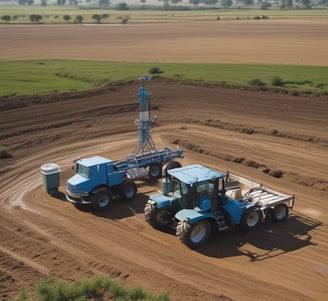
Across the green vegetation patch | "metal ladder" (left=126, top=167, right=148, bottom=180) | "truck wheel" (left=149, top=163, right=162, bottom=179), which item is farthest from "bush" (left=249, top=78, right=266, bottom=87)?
the green vegetation patch

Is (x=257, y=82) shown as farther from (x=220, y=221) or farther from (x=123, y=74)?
(x=220, y=221)

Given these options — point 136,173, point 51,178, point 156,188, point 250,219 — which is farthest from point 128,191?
point 250,219

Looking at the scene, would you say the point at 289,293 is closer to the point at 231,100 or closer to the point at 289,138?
the point at 289,138

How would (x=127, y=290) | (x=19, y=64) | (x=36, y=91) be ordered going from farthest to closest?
(x=19, y=64) → (x=36, y=91) → (x=127, y=290)

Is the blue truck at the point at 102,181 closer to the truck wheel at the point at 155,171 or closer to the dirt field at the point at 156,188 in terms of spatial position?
the dirt field at the point at 156,188

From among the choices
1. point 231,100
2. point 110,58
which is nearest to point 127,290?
point 231,100

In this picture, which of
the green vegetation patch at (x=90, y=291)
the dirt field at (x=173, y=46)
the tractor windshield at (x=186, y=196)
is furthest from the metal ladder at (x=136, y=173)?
the dirt field at (x=173, y=46)

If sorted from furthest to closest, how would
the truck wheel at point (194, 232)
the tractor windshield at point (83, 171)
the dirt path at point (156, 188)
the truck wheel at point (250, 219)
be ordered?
the tractor windshield at point (83, 171), the truck wheel at point (250, 219), the truck wheel at point (194, 232), the dirt path at point (156, 188)

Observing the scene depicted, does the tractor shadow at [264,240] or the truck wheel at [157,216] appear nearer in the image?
the tractor shadow at [264,240]
